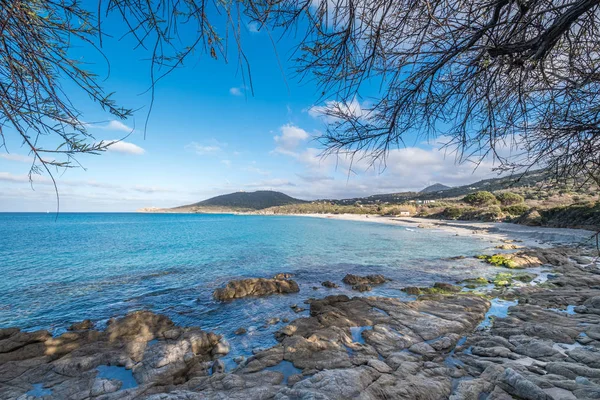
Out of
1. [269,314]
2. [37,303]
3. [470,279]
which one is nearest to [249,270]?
[269,314]

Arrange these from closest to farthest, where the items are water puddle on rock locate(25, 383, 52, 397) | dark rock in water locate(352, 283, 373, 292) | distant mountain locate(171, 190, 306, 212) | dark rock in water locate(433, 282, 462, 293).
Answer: water puddle on rock locate(25, 383, 52, 397) < dark rock in water locate(433, 282, 462, 293) < dark rock in water locate(352, 283, 373, 292) < distant mountain locate(171, 190, 306, 212)

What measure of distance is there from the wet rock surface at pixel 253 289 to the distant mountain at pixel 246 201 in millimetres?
159177

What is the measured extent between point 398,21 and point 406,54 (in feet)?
1.07

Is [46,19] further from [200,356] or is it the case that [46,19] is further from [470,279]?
[470,279]

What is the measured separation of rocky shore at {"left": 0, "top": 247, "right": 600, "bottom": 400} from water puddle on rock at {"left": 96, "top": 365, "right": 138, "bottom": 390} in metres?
0.02

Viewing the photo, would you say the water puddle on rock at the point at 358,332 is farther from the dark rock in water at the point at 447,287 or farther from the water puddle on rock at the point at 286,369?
the dark rock in water at the point at 447,287

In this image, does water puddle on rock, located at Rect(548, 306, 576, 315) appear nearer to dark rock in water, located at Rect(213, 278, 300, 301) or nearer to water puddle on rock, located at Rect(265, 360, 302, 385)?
water puddle on rock, located at Rect(265, 360, 302, 385)

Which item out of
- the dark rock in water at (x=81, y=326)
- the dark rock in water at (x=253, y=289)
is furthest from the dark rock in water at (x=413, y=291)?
the dark rock in water at (x=81, y=326)

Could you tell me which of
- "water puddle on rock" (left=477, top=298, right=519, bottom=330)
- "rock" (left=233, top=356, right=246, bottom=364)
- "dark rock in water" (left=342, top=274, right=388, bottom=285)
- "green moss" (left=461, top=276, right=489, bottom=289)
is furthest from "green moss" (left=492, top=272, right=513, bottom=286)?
"rock" (left=233, top=356, right=246, bottom=364)

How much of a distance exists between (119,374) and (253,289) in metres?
5.84

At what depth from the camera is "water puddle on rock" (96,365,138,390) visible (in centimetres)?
480

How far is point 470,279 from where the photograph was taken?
40.1ft

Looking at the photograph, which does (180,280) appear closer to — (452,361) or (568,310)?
(452,361)

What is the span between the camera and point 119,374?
5086mm
